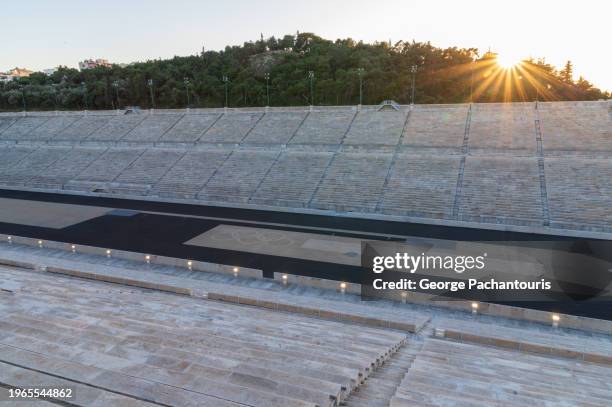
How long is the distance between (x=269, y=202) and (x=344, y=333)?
759 inches

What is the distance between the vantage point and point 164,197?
3234cm

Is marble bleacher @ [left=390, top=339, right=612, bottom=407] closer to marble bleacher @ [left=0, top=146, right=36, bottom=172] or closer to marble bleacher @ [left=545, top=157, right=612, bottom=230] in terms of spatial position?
marble bleacher @ [left=545, top=157, right=612, bottom=230]

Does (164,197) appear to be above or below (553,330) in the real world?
above

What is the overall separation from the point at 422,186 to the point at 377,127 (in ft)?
32.2

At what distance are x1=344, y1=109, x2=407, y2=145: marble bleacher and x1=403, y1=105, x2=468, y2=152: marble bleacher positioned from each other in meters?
0.91

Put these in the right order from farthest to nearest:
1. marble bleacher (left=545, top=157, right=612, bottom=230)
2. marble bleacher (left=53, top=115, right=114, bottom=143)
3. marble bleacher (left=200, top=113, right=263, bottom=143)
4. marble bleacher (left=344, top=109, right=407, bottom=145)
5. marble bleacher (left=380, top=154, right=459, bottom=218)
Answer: marble bleacher (left=53, top=115, right=114, bottom=143) < marble bleacher (left=200, top=113, right=263, bottom=143) < marble bleacher (left=344, top=109, right=407, bottom=145) < marble bleacher (left=380, top=154, right=459, bottom=218) < marble bleacher (left=545, top=157, right=612, bottom=230)

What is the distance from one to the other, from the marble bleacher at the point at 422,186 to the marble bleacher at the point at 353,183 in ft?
2.89

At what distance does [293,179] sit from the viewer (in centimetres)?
3139

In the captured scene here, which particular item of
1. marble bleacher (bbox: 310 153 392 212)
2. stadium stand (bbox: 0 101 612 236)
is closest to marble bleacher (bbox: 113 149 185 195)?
stadium stand (bbox: 0 101 612 236)

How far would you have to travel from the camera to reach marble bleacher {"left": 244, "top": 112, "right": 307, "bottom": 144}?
123ft

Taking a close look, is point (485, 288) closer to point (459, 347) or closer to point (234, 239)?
point (459, 347)

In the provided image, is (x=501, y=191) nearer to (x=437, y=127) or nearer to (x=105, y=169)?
(x=437, y=127)

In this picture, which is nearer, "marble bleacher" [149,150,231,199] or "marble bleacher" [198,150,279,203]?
"marble bleacher" [198,150,279,203]

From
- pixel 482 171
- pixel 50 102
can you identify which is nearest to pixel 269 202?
pixel 482 171
